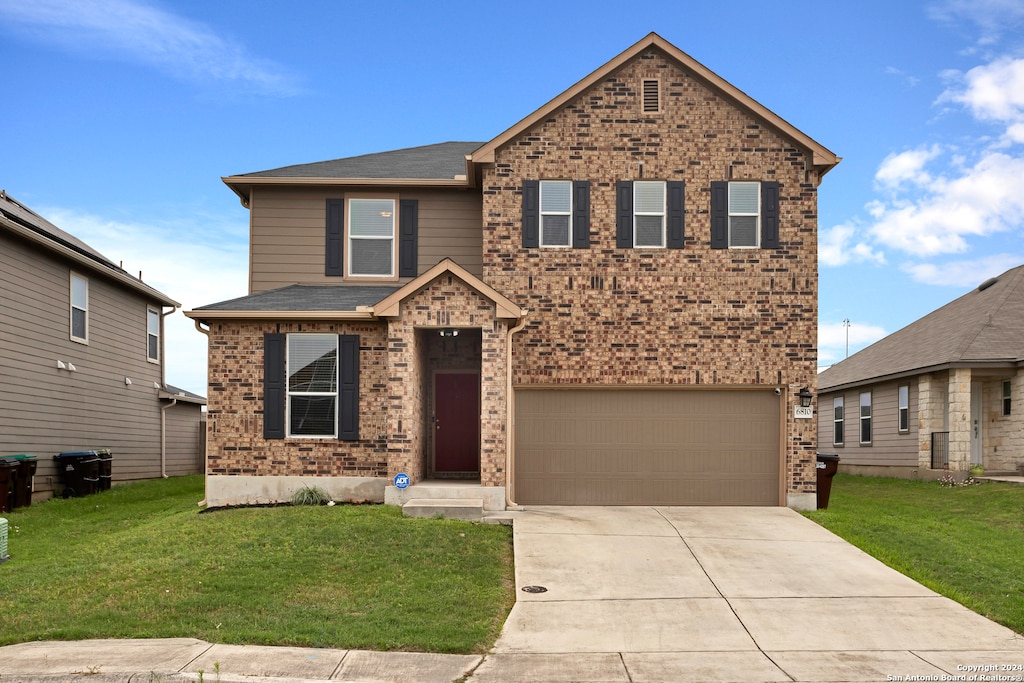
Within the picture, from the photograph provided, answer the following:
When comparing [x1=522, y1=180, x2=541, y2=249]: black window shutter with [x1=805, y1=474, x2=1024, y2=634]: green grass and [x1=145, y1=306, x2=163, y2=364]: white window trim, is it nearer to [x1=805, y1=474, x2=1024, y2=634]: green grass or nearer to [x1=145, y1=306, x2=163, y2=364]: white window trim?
[x1=805, y1=474, x2=1024, y2=634]: green grass

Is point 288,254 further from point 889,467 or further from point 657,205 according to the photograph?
point 889,467

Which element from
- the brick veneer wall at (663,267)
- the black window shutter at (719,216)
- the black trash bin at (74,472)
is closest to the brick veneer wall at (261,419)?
the brick veneer wall at (663,267)

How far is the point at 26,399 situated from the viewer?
57.9 ft

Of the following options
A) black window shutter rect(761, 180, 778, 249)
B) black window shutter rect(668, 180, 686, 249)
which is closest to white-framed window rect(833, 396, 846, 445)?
black window shutter rect(761, 180, 778, 249)

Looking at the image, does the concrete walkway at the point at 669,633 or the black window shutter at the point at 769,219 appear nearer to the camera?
the concrete walkway at the point at 669,633

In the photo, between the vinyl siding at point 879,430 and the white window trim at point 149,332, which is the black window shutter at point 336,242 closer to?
the white window trim at point 149,332

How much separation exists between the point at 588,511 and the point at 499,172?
20.3 ft

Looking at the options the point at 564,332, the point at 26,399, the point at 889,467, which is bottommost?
the point at 889,467

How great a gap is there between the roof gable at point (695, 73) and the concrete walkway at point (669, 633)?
679cm

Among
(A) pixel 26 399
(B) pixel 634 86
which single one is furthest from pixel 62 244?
(B) pixel 634 86

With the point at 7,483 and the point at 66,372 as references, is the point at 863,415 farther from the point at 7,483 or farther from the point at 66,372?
the point at 7,483

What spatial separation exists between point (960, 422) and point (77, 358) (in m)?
20.5

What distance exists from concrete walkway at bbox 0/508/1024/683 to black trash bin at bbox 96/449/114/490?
38.7 feet

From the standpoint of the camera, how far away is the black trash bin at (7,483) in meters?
16.0
